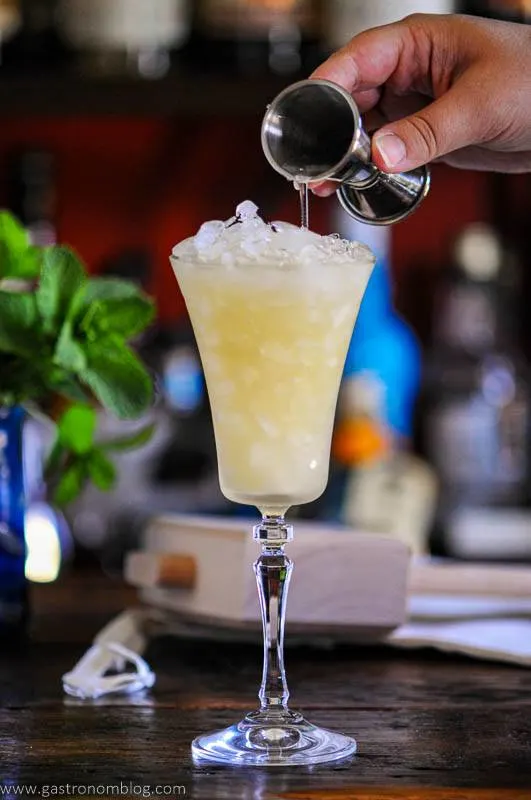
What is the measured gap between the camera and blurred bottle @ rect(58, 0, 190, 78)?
180 cm

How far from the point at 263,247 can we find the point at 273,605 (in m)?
0.22

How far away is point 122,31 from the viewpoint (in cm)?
181

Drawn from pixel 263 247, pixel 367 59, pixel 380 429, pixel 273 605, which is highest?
pixel 367 59

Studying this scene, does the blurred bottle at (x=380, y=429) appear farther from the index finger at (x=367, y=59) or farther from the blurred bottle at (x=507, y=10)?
the index finger at (x=367, y=59)

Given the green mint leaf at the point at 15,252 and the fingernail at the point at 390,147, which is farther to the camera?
the green mint leaf at the point at 15,252

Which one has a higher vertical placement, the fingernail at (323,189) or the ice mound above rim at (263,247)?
the fingernail at (323,189)

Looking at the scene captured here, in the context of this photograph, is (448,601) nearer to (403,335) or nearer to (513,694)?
(513,694)

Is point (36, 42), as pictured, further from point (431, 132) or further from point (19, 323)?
point (431, 132)

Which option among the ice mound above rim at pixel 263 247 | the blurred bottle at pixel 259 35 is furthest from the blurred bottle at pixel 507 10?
the ice mound above rim at pixel 263 247

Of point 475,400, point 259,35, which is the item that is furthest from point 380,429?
point 259,35

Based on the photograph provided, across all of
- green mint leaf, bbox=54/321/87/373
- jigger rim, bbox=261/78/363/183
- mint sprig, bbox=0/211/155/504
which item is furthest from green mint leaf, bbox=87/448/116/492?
jigger rim, bbox=261/78/363/183

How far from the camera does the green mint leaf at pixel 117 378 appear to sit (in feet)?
3.49

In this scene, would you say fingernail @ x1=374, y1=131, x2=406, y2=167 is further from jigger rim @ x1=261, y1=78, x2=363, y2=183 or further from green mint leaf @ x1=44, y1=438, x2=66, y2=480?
green mint leaf @ x1=44, y1=438, x2=66, y2=480

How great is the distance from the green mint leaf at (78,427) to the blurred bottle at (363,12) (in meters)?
0.86
